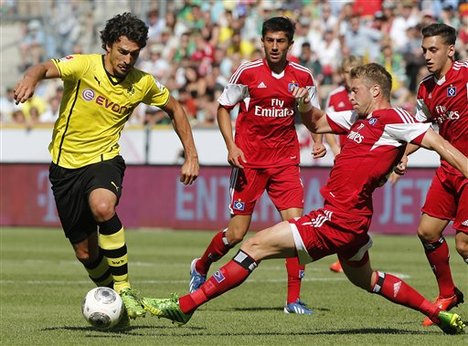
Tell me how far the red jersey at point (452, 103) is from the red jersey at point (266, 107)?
1455mm

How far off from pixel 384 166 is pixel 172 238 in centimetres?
1219

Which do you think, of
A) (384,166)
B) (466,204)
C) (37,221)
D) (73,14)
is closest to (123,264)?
(384,166)

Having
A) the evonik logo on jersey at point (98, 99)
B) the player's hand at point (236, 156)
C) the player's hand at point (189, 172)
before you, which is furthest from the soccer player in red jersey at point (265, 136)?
the evonik logo on jersey at point (98, 99)

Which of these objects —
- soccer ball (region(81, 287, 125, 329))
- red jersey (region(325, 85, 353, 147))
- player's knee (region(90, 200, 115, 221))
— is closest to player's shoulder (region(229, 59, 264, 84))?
player's knee (region(90, 200, 115, 221))

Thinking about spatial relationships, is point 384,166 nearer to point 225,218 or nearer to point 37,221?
point 225,218

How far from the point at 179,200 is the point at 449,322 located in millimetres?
13729

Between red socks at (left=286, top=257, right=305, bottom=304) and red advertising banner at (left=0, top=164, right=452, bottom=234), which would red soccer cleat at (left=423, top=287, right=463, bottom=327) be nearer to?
red socks at (left=286, top=257, right=305, bottom=304)

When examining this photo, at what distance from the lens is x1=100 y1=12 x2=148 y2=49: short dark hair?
965 cm

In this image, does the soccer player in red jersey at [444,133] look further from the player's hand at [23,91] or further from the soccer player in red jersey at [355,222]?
the player's hand at [23,91]

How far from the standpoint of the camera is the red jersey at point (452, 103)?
10328 millimetres

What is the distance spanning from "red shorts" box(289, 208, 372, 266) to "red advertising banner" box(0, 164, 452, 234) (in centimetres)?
1261

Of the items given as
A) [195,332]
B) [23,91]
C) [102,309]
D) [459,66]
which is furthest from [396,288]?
[23,91]

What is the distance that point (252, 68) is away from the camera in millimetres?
11531

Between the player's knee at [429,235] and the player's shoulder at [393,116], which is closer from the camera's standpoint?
the player's shoulder at [393,116]
